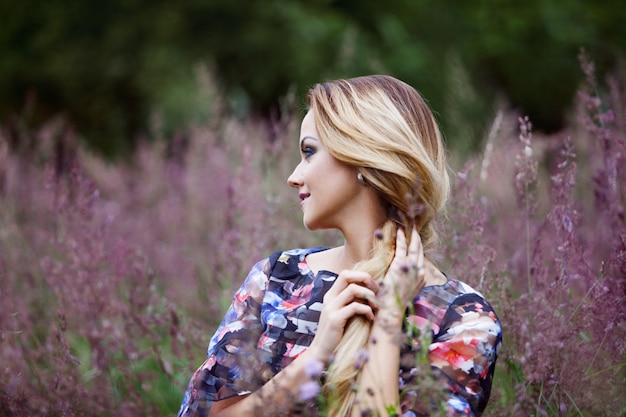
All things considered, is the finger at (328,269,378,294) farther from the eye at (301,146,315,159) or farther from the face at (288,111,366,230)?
the eye at (301,146,315,159)

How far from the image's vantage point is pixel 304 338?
1879 mm

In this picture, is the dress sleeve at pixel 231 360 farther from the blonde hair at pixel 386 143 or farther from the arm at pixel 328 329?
the blonde hair at pixel 386 143

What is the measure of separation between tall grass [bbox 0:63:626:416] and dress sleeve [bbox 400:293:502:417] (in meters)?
0.11

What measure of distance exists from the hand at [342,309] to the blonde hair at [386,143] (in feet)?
0.28

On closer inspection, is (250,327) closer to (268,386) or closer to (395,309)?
(268,386)

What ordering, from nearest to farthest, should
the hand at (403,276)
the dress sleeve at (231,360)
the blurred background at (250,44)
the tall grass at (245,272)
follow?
the hand at (403,276)
the dress sleeve at (231,360)
the tall grass at (245,272)
the blurred background at (250,44)

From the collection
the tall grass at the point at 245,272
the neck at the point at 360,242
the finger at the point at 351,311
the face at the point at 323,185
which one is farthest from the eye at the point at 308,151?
the tall grass at the point at 245,272

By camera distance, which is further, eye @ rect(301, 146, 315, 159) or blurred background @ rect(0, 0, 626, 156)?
blurred background @ rect(0, 0, 626, 156)

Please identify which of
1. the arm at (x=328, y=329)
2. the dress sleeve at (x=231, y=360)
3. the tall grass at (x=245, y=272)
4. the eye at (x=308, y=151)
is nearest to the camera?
the arm at (x=328, y=329)

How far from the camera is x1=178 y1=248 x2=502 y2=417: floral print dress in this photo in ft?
5.57

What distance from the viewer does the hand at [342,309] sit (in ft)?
5.54

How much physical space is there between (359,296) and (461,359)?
0.28 m

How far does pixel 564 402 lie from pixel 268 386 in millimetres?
938

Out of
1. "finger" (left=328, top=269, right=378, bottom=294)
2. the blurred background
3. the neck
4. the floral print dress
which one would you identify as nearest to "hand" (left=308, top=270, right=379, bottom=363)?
"finger" (left=328, top=269, right=378, bottom=294)
